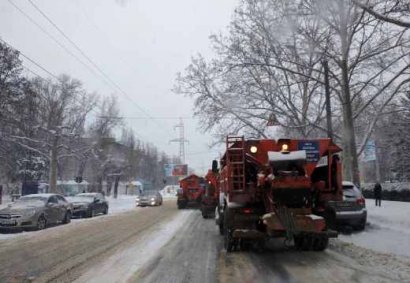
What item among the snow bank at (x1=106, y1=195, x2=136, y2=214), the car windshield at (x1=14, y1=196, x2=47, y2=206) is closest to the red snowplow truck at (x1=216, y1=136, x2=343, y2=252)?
the car windshield at (x1=14, y1=196, x2=47, y2=206)

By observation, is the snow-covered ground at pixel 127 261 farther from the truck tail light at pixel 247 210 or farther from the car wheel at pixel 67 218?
the car wheel at pixel 67 218

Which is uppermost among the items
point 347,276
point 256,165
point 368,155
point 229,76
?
point 229,76

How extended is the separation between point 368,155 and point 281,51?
65.5 feet

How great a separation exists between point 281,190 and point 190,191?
2899 centimetres

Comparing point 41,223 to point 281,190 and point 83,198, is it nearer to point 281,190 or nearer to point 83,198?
point 83,198

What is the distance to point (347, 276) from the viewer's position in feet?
30.3

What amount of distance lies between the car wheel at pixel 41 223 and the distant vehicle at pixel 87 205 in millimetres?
8003

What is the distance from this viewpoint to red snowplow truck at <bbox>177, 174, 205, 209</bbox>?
3959 centimetres

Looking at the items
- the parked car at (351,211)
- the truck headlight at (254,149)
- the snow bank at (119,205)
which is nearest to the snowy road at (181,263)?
the truck headlight at (254,149)

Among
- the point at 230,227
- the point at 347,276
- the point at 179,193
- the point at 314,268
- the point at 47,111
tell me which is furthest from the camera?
the point at 47,111

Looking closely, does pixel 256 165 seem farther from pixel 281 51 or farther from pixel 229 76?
pixel 229 76

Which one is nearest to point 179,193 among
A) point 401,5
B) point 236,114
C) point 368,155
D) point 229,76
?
point 236,114

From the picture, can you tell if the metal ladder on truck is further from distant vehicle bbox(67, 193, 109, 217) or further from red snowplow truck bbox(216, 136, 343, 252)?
distant vehicle bbox(67, 193, 109, 217)

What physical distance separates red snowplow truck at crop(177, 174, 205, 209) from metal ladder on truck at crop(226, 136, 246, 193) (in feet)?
89.0
